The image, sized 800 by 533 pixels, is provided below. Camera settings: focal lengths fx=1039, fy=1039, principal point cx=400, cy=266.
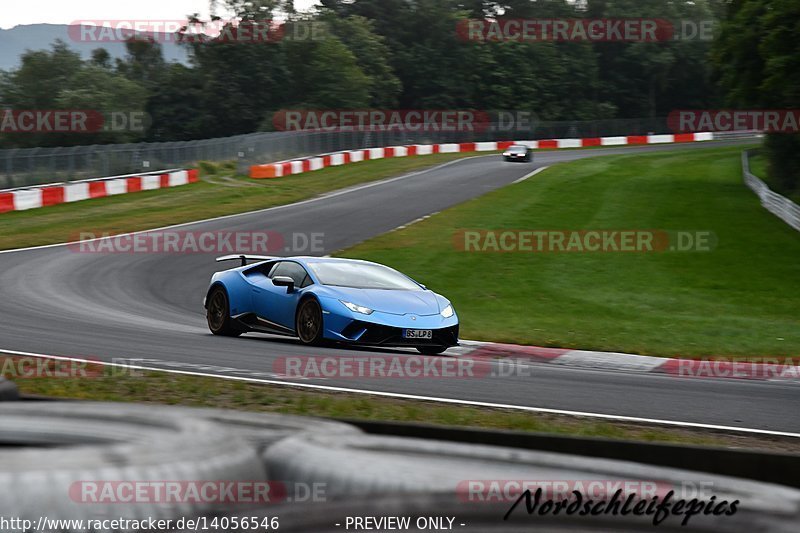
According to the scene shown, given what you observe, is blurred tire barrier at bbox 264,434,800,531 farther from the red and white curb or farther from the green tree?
the green tree

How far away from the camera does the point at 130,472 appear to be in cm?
404

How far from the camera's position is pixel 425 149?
65188mm

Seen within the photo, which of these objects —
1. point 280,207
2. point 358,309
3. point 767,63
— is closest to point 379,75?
point 280,207

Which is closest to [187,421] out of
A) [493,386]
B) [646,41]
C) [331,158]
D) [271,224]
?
[493,386]

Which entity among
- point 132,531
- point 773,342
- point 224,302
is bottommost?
point 773,342

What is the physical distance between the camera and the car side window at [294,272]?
1348 cm

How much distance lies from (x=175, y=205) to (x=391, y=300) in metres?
22.8

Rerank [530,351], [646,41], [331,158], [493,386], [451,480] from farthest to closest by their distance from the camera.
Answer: [646,41] → [331,158] → [530,351] → [493,386] → [451,480]

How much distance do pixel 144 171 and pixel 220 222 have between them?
13.4m

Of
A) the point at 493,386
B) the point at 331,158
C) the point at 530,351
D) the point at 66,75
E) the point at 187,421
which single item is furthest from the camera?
the point at 66,75

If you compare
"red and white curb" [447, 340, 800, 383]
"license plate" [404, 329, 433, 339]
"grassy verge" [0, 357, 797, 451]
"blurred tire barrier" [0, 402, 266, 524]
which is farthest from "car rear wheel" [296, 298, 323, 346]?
"blurred tire barrier" [0, 402, 266, 524]

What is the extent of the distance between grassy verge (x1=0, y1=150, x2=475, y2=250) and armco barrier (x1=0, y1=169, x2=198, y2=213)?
0.37 metres

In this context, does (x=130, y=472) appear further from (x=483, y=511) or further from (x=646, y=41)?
(x=646, y=41)

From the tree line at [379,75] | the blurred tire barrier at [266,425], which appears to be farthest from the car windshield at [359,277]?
the tree line at [379,75]
